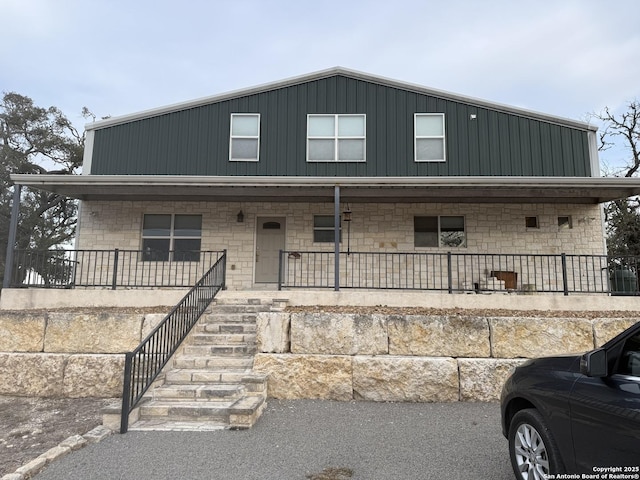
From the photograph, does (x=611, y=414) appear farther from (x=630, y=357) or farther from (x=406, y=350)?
(x=406, y=350)

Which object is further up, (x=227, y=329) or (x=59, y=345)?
(x=227, y=329)

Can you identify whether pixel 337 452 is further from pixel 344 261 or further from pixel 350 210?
pixel 350 210

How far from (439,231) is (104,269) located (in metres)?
9.12

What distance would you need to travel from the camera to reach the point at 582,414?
2.62m

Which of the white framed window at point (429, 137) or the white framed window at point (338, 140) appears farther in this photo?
the white framed window at point (338, 140)

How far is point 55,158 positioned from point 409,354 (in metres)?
27.1

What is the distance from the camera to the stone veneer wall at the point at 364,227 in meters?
11.0

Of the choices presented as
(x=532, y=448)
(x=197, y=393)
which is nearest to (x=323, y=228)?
(x=197, y=393)

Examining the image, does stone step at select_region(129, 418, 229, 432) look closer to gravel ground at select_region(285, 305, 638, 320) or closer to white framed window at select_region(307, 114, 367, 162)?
gravel ground at select_region(285, 305, 638, 320)

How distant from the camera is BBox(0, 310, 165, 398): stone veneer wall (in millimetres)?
6340

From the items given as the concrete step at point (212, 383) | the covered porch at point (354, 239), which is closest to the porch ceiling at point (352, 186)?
the covered porch at point (354, 239)

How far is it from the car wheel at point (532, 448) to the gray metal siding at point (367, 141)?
8.98 meters

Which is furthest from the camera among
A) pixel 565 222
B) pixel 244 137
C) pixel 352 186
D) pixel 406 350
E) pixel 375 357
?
pixel 244 137

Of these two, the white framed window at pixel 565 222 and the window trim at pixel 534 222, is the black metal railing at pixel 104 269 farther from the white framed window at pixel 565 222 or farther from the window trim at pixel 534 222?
the white framed window at pixel 565 222
